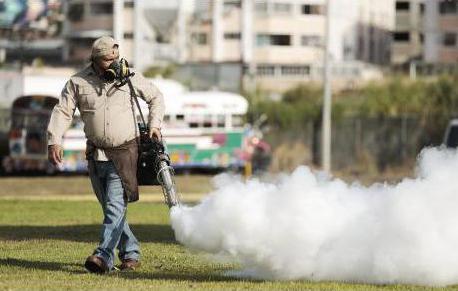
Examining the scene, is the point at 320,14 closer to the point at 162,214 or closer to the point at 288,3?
the point at 288,3

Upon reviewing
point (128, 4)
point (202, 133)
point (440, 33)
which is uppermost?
point (128, 4)

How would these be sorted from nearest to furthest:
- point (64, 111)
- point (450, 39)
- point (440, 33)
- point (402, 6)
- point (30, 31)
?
1. point (64, 111)
2. point (402, 6)
3. point (440, 33)
4. point (450, 39)
5. point (30, 31)

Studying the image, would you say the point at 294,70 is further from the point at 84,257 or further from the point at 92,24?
the point at 84,257

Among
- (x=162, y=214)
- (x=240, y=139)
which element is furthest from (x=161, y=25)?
(x=162, y=214)

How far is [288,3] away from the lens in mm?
95938

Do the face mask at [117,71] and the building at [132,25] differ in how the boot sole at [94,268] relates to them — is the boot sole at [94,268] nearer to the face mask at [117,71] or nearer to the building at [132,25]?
the face mask at [117,71]

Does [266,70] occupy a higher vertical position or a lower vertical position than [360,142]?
higher

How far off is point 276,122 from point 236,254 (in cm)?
4569

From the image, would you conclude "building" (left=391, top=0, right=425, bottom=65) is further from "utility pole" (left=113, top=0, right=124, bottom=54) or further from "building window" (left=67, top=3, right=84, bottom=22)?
"building window" (left=67, top=3, right=84, bottom=22)

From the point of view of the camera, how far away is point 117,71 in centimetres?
1262

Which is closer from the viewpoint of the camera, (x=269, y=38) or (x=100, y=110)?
(x=100, y=110)

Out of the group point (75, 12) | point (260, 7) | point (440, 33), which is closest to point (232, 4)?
point (260, 7)

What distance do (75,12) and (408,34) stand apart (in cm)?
2412

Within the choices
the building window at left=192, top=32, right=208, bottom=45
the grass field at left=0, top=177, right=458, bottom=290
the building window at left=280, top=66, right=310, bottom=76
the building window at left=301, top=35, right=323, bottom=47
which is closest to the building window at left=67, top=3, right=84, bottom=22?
the building window at left=192, top=32, right=208, bottom=45
